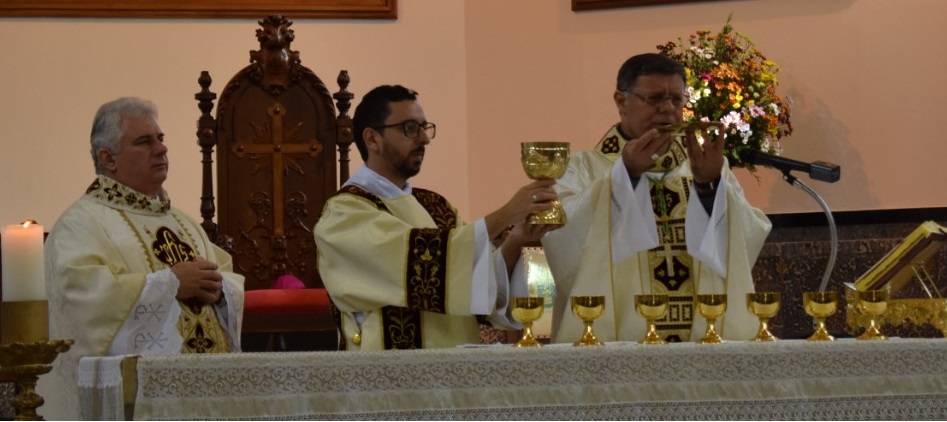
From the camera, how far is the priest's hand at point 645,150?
12.9 feet

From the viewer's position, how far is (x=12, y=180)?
786cm

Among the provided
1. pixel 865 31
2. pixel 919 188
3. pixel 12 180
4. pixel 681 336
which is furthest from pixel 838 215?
pixel 12 180

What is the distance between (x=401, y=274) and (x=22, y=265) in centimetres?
130

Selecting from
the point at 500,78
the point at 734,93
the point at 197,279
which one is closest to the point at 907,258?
the point at 197,279

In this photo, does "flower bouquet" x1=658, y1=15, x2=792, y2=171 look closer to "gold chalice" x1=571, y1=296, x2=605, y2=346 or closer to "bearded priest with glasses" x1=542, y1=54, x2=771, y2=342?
"bearded priest with glasses" x1=542, y1=54, x2=771, y2=342

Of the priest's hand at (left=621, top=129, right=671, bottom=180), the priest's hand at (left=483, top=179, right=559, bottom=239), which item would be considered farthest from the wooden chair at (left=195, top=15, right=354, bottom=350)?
the priest's hand at (left=483, top=179, right=559, bottom=239)

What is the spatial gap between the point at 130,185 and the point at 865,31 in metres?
4.51

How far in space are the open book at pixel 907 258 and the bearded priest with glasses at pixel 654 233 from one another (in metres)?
0.38

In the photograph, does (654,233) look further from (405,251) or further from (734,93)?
(734,93)

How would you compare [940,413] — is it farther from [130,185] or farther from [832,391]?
[130,185]

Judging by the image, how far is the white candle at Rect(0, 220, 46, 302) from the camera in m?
2.79

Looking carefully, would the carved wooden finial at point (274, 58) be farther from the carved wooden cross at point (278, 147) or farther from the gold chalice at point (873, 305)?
the gold chalice at point (873, 305)

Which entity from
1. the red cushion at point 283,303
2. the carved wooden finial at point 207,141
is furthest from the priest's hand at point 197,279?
the carved wooden finial at point 207,141

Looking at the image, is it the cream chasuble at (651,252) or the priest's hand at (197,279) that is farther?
the priest's hand at (197,279)
